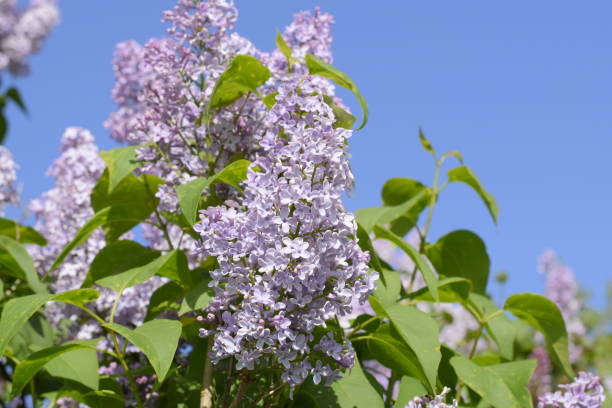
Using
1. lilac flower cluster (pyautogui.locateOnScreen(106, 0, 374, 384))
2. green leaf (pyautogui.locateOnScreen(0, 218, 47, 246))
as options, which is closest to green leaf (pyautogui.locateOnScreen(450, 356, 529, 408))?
lilac flower cluster (pyautogui.locateOnScreen(106, 0, 374, 384))

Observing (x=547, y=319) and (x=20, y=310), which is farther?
(x=547, y=319)

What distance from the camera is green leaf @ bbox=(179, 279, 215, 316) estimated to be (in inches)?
43.6

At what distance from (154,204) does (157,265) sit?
30 cm

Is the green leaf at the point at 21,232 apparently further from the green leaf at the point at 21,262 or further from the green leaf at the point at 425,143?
the green leaf at the point at 425,143

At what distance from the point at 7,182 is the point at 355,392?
1419mm

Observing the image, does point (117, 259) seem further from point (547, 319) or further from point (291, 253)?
point (547, 319)

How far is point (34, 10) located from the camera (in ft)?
29.1

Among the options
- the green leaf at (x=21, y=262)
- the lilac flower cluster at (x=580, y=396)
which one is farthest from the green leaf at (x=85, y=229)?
the lilac flower cluster at (x=580, y=396)

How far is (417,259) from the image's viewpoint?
1255mm

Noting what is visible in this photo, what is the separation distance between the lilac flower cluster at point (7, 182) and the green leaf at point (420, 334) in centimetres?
141

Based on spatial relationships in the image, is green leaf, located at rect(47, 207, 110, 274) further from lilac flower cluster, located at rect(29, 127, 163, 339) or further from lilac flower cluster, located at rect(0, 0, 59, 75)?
lilac flower cluster, located at rect(0, 0, 59, 75)

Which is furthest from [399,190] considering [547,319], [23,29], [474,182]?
[23,29]

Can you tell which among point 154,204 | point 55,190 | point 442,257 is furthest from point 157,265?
point 55,190

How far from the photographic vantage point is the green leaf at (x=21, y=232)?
193 centimetres
